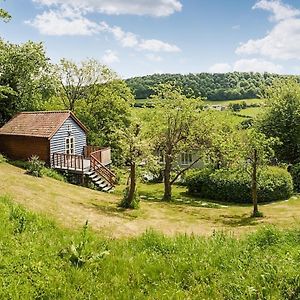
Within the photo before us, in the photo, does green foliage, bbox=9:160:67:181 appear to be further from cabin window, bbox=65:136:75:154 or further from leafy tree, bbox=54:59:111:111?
leafy tree, bbox=54:59:111:111

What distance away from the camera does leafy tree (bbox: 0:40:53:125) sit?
119 feet

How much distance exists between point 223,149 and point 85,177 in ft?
37.5

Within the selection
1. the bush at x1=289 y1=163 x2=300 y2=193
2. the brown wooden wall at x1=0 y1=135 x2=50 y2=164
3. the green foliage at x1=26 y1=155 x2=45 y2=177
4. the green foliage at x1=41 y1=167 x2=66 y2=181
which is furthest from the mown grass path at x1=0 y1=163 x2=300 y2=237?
the bush at x1=289 y1=163 x2=300 y2=193

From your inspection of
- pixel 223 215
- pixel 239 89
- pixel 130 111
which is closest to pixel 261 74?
pixel 239 89

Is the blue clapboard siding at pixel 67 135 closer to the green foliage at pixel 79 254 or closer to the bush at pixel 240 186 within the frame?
the bush at pixel 240 186

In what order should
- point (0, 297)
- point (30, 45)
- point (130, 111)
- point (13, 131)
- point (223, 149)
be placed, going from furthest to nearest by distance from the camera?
point (130, 111) < point (30, 45) < point (13, 131) < point (223, 149) < point (0, 297)

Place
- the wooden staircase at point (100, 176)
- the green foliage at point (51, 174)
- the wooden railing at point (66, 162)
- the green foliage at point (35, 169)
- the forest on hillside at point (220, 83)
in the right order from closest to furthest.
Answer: the green foliage at point (35, 169)
the green foliage at point (51, 174)
the wooden staircase at point (100, 176)
the wooden railing at point (66, 162)
the forest on hillside at point (220, 83)

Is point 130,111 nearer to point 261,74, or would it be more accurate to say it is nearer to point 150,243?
point 150,243

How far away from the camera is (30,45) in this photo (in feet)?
126

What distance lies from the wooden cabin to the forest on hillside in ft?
160

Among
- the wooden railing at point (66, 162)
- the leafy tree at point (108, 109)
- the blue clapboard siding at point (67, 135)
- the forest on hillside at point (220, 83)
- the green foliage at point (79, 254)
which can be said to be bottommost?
the green foliage at point (79, 254)

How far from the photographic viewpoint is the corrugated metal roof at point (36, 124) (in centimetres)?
3100

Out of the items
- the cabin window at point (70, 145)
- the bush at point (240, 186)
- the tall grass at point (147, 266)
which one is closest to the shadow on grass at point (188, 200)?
the bush at point (240, 186)

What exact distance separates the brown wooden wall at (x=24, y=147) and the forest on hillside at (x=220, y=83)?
50.5 meters
